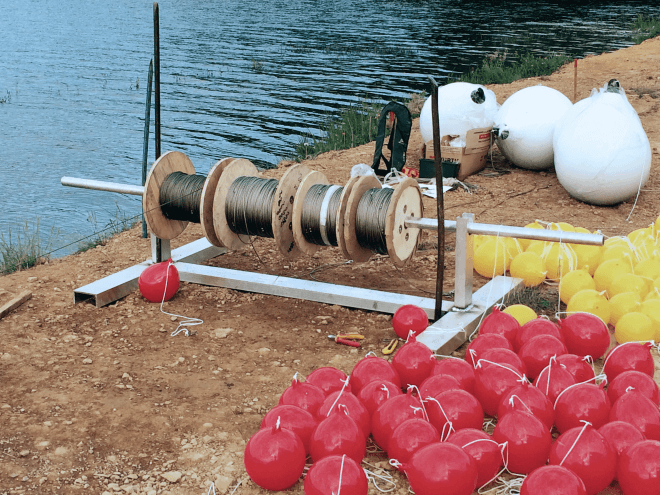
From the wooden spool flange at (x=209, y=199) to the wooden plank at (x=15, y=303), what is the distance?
1.56m

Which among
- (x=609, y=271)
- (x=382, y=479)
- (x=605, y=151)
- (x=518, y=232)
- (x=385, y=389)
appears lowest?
(x=382, y=479)

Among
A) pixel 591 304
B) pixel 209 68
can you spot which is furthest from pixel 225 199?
pixel 209 68

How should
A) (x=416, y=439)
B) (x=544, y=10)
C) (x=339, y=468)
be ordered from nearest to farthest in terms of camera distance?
1. (x=339, y=468)
2. (x=416, y=439)
3. (x=544, y=10)

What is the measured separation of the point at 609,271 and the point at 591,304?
563 millimetres

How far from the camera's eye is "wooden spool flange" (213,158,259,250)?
19.1 ft

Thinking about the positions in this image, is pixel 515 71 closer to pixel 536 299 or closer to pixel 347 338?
pixel 536 299

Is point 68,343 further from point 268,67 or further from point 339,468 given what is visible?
point 268,67

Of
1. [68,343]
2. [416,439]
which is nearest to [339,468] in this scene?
[416,439]

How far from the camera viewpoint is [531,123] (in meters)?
9.06

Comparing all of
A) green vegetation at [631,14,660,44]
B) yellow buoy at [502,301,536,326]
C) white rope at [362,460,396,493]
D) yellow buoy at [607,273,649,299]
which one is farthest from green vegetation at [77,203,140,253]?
green vegetation at [631,14,660,44]

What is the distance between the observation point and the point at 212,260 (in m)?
7.07

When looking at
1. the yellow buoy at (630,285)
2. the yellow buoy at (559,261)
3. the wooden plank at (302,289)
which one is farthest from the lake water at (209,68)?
the yellow buoy at (630,285)

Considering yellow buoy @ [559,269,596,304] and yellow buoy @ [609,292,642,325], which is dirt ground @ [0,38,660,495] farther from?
yellow buoy @ [609,292,642,325]

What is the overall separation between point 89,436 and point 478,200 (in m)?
5.68
